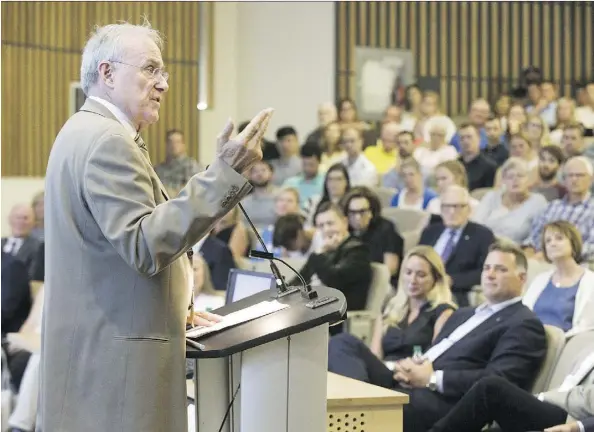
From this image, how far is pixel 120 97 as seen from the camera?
2010 millimetres

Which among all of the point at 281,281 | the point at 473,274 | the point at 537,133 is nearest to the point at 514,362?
the point at 473,274

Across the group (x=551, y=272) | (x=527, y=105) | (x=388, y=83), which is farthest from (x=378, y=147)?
(x=551, y=272)

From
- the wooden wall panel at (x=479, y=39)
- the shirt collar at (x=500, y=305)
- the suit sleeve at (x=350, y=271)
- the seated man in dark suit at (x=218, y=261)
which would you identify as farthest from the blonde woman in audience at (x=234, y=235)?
the wooden wall panel at (x=479, y=39)

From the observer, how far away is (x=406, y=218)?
6738 mm

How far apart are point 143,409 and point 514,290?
2491 mm

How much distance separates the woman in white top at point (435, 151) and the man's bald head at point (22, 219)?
9.89 ft

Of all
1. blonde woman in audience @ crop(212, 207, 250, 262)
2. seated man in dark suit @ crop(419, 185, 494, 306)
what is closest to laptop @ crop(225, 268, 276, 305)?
seated man in dark suit @ crop(419, 185, 494, 306)

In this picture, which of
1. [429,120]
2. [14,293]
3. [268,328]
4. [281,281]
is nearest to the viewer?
[268,328]

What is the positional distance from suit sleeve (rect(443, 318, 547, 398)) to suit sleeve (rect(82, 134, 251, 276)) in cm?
224

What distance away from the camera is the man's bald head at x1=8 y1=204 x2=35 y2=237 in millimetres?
6141

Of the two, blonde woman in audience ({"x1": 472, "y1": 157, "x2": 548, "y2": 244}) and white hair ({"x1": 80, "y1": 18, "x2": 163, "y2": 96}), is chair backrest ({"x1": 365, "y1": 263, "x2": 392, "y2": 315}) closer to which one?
A: blonde woman in audience ({"x1": 472, "y1": 157, "x2": 548, "y2": 244})

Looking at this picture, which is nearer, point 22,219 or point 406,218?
point 22,219

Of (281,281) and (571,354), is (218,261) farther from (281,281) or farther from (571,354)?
(281,281)

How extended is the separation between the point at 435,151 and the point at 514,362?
13.9 ft
